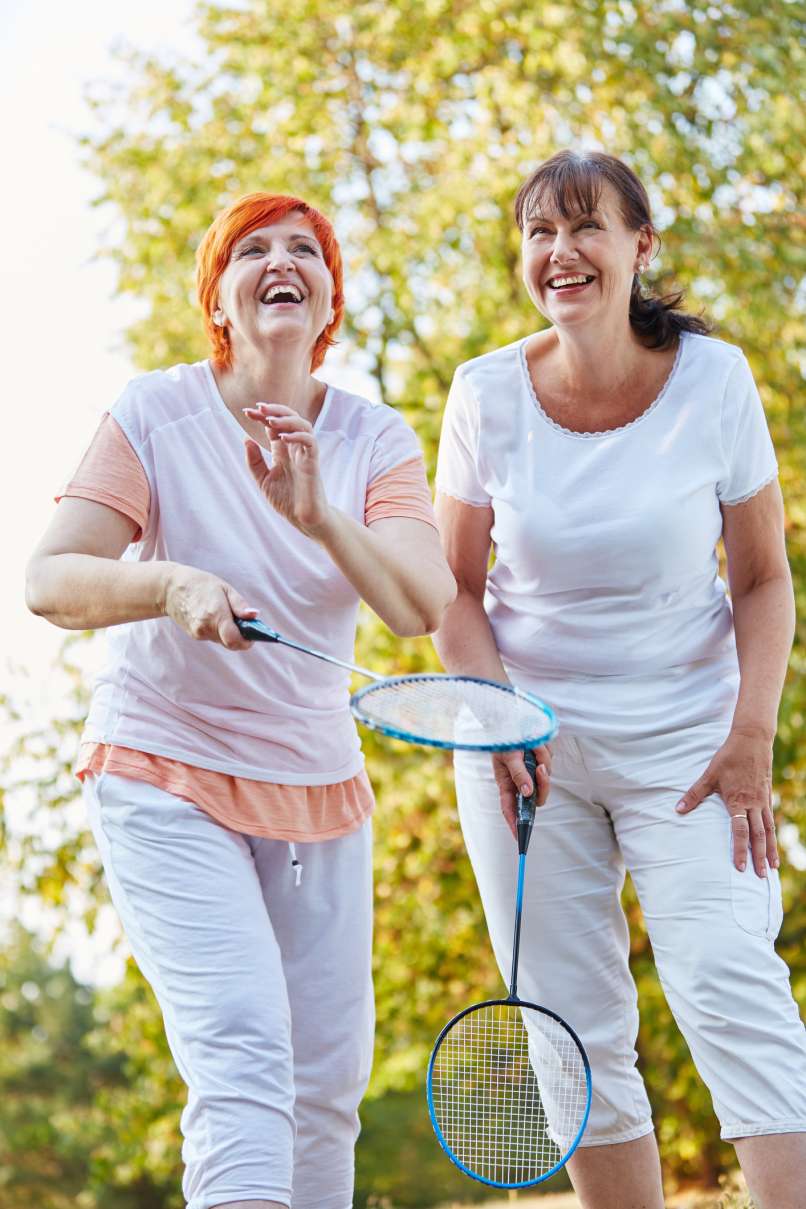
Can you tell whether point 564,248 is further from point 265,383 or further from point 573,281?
point 265,383

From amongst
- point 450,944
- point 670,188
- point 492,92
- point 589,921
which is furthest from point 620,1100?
point 492,92

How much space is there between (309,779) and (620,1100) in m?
1.16

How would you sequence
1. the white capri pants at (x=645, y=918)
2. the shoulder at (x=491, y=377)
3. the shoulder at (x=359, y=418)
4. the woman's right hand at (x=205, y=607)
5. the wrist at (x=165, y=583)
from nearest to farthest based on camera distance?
the woman's right hand at (x=205, y=607) → the wrist at (x=165, y=583) → the white capri pants at (x=645, y=918) → the shoulder at (x=359, y=418) → the shoulder at (x=491, y=377)

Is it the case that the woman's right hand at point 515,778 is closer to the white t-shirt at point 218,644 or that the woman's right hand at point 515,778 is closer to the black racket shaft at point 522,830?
the black racket shaft at point 522,830

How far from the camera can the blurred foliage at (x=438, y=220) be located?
340 inches

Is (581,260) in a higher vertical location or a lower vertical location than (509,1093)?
higher

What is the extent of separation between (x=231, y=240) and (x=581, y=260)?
828 mm

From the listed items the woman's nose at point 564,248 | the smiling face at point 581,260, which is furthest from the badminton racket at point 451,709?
the woman's nose at point 564,248

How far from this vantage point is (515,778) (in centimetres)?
351

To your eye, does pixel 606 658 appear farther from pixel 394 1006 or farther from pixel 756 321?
pixel 394 1006

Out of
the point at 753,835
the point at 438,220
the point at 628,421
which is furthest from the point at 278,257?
the point at 438,220

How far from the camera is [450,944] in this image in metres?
9.18

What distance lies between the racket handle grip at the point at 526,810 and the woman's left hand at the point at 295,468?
2.96ft

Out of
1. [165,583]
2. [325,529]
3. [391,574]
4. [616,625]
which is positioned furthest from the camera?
[616,625]
